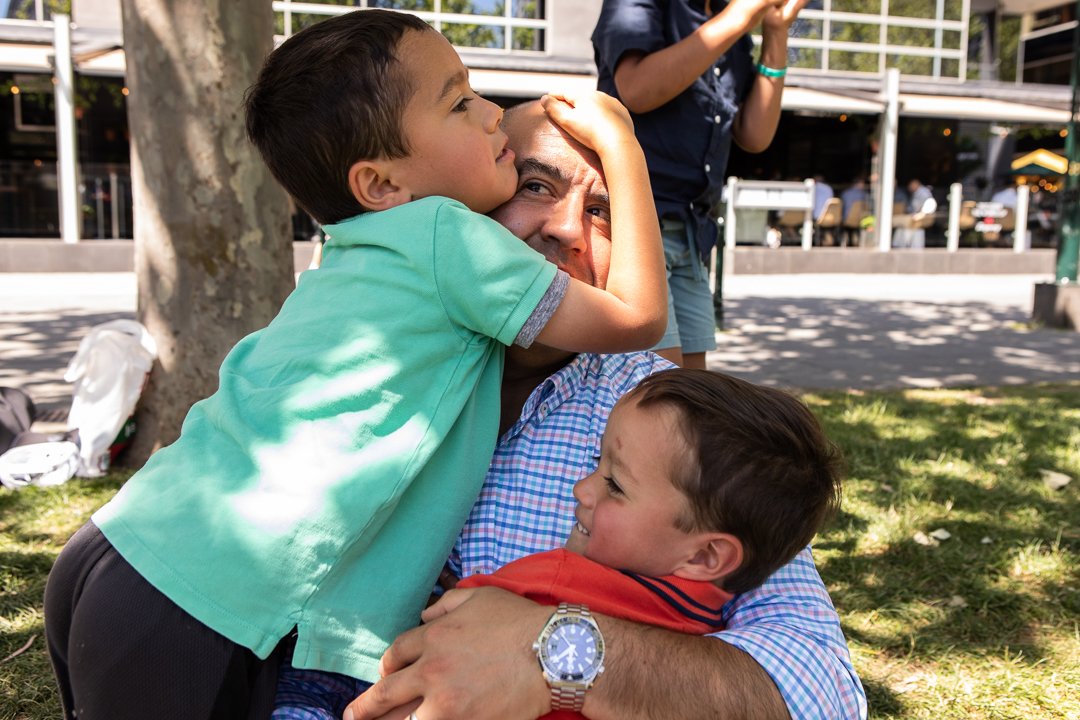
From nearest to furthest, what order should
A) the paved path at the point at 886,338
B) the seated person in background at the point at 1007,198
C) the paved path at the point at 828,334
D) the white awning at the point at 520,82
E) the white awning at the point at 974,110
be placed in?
the paved path at the point at 828,334, the paved path at the point at 886,338, the white awning at the point at 520,82, the seated person in background at the point at 1007,198, the white awning at the point at 974,110

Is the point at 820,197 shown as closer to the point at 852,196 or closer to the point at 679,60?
the point at 852,196

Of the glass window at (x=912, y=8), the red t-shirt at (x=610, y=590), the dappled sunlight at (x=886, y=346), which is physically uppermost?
the glass window at (x=912, y=8)

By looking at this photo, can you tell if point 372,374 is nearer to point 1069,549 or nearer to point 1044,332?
point 1069,549

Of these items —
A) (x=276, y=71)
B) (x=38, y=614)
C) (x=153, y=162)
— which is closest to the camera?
(x=276, y=71)

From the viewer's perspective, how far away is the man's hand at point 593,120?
1935mm

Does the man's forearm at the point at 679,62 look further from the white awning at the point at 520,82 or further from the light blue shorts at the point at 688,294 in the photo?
the white awning at the point at 520,82

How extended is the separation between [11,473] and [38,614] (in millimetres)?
1666

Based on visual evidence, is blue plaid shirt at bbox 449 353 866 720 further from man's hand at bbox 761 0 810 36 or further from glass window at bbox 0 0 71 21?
glass window at bbox 0 0 71 21

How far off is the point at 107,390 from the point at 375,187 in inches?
144

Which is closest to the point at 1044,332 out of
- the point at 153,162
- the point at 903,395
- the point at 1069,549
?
the point at 903,395

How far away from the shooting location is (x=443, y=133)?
1.80 m

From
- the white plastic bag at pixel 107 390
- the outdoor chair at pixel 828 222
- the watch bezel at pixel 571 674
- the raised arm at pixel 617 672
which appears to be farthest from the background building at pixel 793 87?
the watch bezel at pixel 571 674

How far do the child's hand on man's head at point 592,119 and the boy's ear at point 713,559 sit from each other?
75cm

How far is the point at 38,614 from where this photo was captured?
3.37 metres
